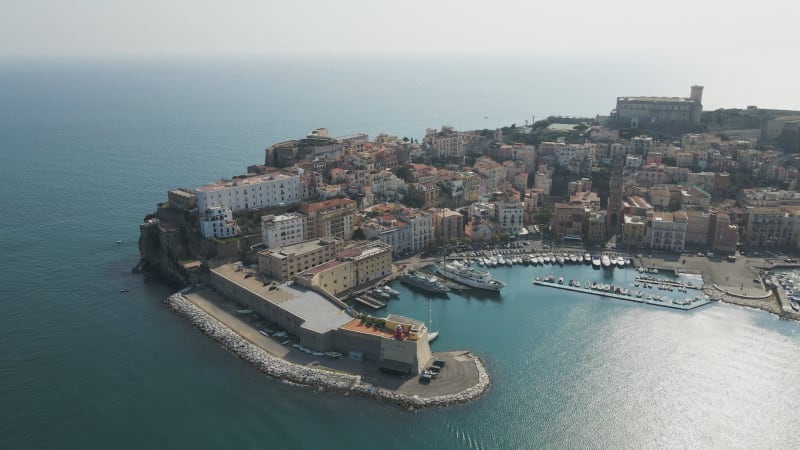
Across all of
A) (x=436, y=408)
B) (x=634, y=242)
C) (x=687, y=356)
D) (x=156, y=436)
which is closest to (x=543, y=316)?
(x=687, y=356)

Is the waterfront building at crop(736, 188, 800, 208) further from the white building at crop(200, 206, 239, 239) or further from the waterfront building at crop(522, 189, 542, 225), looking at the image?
the white building at crop(200, 206, 239, 239)

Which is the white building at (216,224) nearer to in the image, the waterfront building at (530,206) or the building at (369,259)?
the building at (369,259)

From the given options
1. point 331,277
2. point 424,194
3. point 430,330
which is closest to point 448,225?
point 424,194

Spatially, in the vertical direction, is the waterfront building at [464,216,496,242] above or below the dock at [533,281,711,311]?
above

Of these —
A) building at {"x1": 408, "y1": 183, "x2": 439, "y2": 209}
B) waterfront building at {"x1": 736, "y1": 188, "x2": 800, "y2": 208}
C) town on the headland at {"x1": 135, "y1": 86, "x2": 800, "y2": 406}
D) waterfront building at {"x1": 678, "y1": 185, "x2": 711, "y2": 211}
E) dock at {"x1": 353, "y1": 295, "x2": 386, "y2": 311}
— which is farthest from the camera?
building at {"x1": 408, "y1": 183, "x2": 439, "y2": 209}

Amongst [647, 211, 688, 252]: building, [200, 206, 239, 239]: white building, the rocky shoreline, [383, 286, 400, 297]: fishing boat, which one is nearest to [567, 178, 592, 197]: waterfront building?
[647, 211, 688, 252]: building

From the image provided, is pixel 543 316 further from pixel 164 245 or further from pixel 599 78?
pixel 599 78

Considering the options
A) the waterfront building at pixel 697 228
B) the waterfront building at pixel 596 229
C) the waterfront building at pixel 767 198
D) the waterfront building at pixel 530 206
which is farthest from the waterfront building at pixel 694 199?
the waterfront building at pixel 530 206

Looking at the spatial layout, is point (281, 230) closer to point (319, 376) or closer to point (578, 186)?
point (319, 376)
